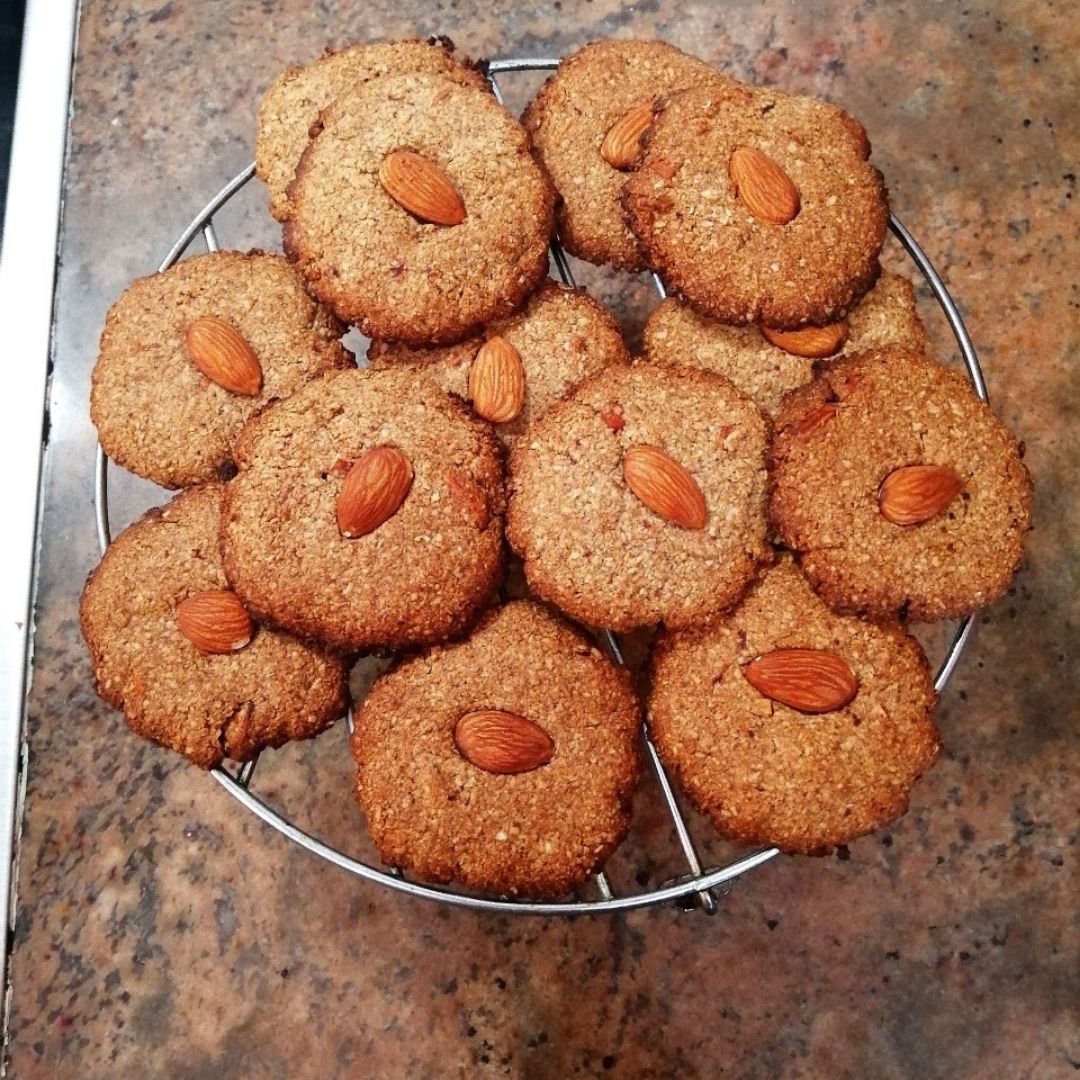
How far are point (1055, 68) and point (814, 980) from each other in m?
2.08

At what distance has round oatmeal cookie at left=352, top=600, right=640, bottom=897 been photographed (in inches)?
57.3

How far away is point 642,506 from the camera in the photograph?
144 cm

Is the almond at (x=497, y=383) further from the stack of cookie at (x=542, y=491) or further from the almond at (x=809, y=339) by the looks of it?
the almond at (x=809, y=339)

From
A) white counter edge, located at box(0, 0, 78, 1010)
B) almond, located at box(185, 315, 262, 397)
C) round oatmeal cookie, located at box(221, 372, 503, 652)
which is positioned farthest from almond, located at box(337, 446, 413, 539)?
white counter edge, located at box(0, 0, 78, 1010)

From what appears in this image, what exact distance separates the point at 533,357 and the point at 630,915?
3.61ft

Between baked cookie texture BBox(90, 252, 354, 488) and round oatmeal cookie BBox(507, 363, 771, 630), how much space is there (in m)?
0.45

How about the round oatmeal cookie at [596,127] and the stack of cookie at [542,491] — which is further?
the round oatmeal cookie at [596,127]

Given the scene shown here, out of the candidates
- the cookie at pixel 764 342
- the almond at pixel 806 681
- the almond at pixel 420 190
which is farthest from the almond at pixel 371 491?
the almond at pixel 806 681

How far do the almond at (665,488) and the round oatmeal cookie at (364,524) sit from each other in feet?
0.75

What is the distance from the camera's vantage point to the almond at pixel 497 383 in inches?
62.2

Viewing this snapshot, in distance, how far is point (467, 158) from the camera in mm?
1584

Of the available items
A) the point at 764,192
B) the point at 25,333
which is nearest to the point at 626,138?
the point at 764,192

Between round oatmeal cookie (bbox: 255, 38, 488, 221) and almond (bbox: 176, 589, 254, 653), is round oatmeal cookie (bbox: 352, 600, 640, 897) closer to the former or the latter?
almond (bbox: 176, 589, 254, 653)

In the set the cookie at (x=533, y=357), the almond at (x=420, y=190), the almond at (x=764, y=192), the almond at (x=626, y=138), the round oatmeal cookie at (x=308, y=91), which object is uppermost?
the round oatmeal cookie at (x=308, y=91)
